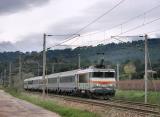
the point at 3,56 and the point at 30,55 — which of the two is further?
the point at 3,56

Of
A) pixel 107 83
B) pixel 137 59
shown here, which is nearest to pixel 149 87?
pixel 107 83

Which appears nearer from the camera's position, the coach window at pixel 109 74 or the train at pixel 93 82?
the train at pixel 93 82

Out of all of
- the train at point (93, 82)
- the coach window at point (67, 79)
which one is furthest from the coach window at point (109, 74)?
the coach window at point (67, 79)

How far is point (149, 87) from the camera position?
60.3m

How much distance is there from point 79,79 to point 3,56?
109472 mm

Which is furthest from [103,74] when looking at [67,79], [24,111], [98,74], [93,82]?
[24,111]

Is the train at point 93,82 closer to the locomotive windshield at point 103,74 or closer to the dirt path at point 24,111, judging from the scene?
the locomotive windshield at point 103,74

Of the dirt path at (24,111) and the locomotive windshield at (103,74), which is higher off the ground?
the locomotive windshield at (103,74)

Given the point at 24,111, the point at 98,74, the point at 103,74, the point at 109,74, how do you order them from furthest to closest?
the point at 109,74, the point at 103,74, the point at 98,74, the point at 24,111

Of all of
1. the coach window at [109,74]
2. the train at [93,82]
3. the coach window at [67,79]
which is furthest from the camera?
the coach window at [67,79]

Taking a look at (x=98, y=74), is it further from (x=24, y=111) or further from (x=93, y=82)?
(x=24, y=111)

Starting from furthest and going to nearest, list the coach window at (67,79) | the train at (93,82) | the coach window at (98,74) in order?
the coach window at (67,79) → the coach window at (98,74) → the train at (93,82)

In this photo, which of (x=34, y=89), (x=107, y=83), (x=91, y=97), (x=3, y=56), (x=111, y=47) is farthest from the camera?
(x=3, y=56)

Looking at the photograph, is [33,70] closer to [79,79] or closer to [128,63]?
[128,63]
